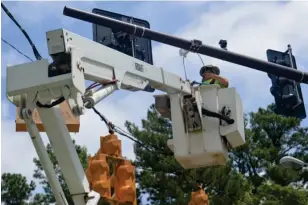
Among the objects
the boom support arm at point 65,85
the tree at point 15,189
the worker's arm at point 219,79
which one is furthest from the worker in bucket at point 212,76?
the tree at point 15,189

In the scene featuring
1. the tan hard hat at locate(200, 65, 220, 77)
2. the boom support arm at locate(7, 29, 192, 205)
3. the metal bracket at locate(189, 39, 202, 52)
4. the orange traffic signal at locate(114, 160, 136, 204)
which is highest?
the metal bracket at locate(189, 39, 202, 52)

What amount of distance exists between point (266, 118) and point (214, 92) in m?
24.5

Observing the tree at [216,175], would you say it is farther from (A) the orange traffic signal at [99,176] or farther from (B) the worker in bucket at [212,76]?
(A) the orange traffic signal at [99,176]

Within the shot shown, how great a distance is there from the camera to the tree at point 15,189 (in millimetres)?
30094

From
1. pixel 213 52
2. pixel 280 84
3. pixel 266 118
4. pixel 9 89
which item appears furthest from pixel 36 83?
pixel 266 118

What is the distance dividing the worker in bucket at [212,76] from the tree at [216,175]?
12.8 metres

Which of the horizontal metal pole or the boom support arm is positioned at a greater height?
the horizontal metal pole

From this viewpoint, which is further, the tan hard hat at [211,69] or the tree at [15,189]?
the tree at [15,189]

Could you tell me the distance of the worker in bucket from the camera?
28.3 ft

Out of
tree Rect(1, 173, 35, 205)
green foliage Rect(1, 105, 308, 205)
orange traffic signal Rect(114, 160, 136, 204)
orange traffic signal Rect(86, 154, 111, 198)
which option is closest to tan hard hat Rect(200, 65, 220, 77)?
orange traffic signal Rect(114, 160, 136, 204)

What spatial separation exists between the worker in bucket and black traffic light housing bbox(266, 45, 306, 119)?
2.60 ft

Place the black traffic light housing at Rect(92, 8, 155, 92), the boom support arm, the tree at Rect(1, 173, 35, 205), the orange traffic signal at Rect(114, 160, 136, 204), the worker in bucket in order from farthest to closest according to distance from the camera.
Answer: the tree at Rect(1, 173, 35, 205), the worker in bucket, the black traffic light housing at Rect(92, 8, 155, 92), the orange traffic signal at Rect(114, 160, 136, 204), the boom support arm

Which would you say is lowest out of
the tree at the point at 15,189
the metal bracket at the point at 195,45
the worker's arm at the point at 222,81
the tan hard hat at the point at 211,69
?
the worker's arm at the point at 222,81

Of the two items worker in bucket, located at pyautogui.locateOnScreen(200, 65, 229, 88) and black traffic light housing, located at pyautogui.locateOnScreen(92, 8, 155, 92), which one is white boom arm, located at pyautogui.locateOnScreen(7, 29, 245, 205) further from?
worker in bucket, located at pyautogui.locateOnScreen(200, 65, 229, 88)
